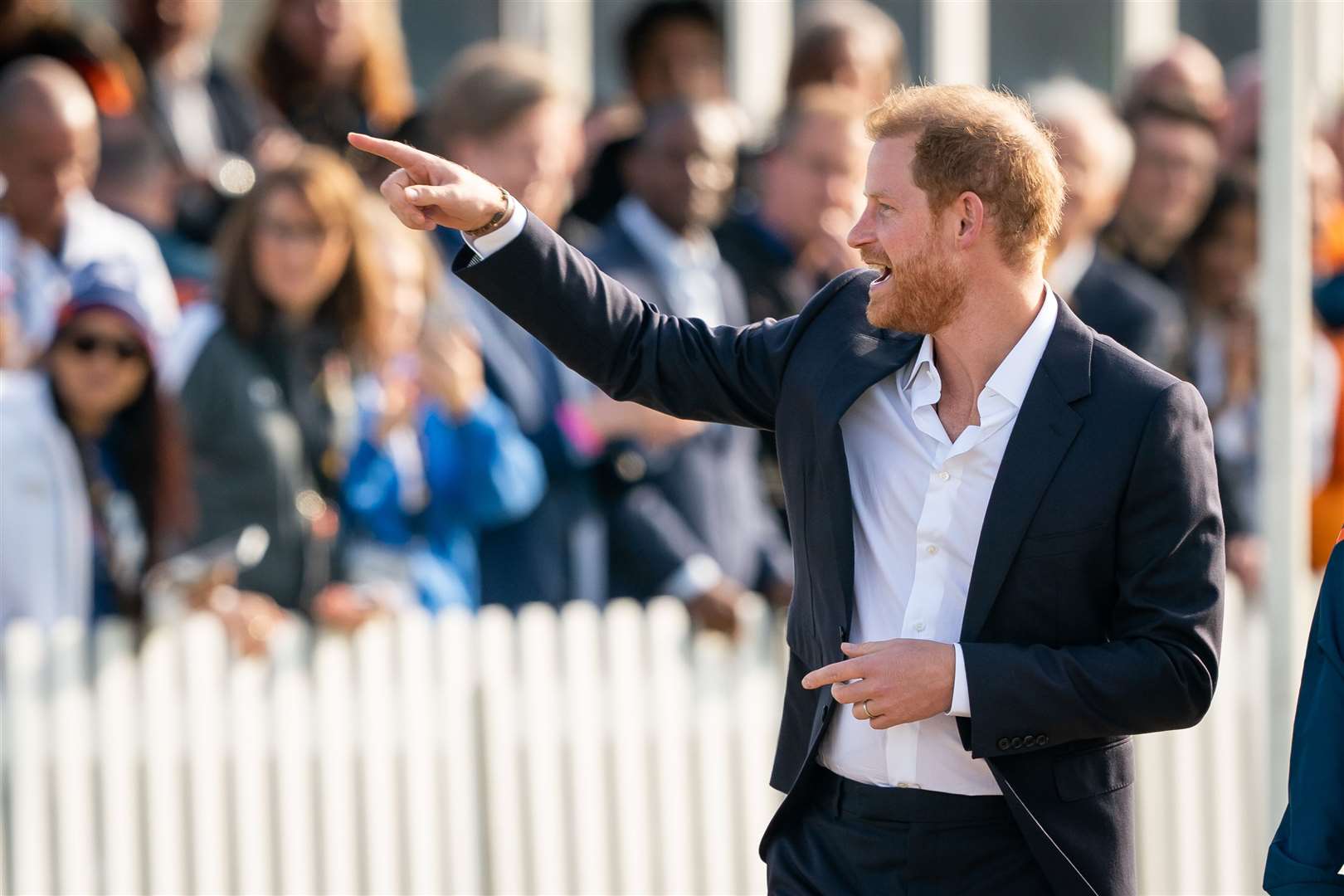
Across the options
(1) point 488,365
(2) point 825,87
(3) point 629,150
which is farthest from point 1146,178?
(1) point 488,365

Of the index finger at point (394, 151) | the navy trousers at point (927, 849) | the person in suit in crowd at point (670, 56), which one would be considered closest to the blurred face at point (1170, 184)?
the person in suit in crowd at point (670, 56)

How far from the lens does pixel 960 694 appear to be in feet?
8.61

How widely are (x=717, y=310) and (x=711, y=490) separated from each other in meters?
0.52

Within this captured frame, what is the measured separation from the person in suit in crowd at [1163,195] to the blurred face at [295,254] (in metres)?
2.62

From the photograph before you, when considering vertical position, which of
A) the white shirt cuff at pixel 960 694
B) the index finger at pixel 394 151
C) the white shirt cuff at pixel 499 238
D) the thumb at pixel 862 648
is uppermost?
the index finger at pixel 394 151

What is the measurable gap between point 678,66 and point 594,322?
13.7 feet

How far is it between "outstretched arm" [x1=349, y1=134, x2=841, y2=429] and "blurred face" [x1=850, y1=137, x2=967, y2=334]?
220 mm

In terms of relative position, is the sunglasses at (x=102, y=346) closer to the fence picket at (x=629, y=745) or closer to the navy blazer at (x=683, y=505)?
the navy blazer at (x=683, y=505)

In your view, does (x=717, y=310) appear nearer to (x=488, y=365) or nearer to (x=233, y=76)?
(x=488, y=365)

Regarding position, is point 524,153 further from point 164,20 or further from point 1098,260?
point 1098,260

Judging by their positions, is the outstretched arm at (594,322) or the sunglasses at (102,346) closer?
the outstretched arm at (594,322)

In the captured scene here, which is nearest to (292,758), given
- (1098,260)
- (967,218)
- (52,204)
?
(52,204)

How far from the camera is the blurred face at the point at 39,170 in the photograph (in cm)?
535

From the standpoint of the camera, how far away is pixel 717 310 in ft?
17.8
